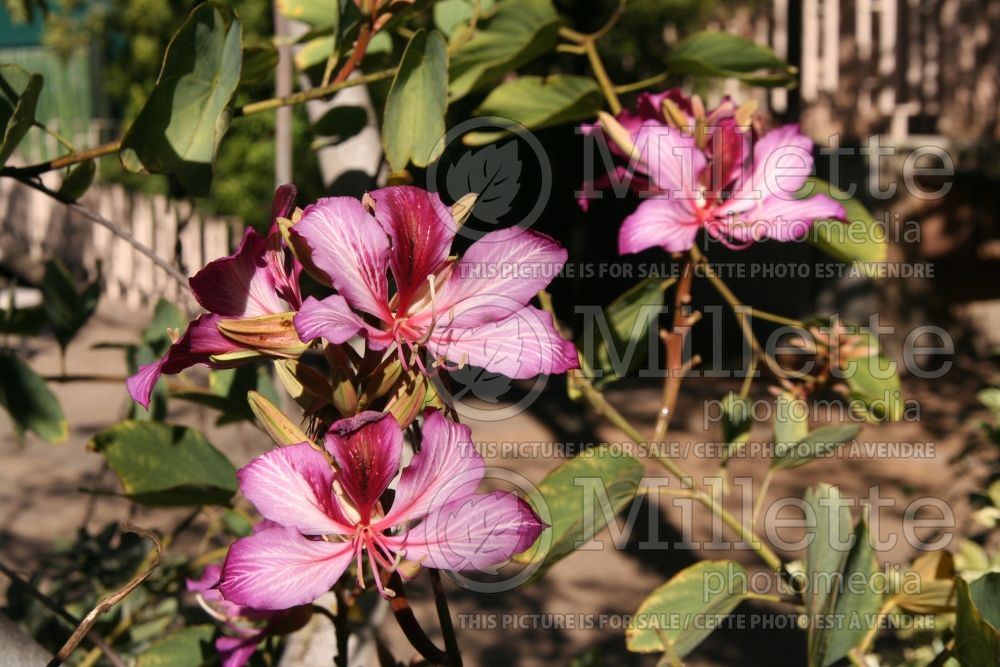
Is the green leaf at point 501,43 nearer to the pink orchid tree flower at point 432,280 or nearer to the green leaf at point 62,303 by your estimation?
the pink orchid tree flower at point 432,280

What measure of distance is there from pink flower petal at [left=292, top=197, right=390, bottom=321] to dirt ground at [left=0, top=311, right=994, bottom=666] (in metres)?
1.83

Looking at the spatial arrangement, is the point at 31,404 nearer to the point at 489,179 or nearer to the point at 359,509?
the point at 489,179

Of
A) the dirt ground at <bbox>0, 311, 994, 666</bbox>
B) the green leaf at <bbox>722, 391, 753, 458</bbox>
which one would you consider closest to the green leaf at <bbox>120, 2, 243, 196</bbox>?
the green leaf at <bbox>722, 391, 753, 458</bbox>

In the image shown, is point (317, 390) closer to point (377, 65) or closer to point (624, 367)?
point (624, 367)

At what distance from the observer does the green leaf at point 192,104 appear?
0.79 metres

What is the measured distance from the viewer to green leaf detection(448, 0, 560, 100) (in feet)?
3.29

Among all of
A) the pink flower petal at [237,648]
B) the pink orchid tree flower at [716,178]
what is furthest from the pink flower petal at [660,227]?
the pink flower petal at [237,648]

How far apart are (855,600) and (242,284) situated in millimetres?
515

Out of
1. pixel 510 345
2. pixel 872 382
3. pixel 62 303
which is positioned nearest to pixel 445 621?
pixel 510 345

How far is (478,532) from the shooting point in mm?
568

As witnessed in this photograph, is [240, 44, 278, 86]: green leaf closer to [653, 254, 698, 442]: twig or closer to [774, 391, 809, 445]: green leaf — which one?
[653, 254, 698, 442]: twig

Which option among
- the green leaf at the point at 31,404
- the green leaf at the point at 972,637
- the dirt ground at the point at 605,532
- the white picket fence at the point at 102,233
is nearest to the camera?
the green leaf at the point at 972,637

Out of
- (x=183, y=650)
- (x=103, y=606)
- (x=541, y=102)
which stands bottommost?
(x=183, y=650)

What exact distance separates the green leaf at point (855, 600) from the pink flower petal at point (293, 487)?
41cm
